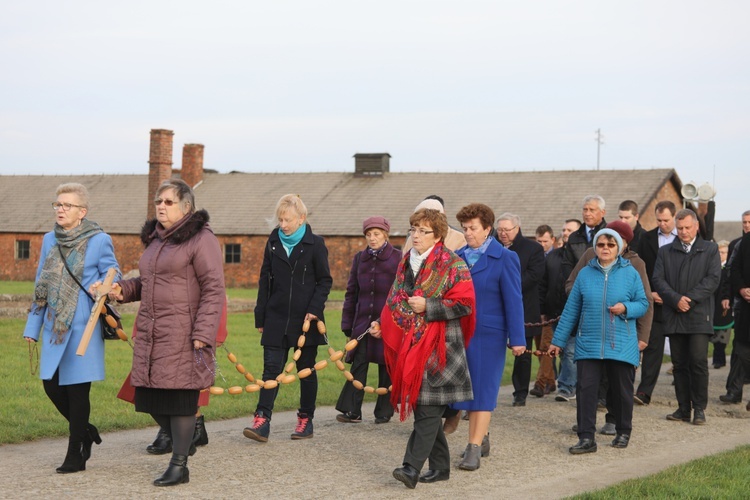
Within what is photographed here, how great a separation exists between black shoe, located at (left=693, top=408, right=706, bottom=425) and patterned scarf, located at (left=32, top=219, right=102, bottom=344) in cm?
638

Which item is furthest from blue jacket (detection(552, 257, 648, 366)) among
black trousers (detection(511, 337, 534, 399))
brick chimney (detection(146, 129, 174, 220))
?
brick chimney (detection(146, 129, 174, 220))

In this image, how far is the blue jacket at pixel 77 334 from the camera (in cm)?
717

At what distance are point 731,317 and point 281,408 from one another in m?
7.81

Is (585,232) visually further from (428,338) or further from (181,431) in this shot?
(181,431)

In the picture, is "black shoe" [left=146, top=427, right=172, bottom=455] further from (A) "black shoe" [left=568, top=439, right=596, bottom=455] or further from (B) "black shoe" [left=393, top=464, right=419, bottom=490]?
(A) "black shoe" [left=568, top=439, right=596, bottom=455]

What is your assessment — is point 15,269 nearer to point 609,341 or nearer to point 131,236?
point 131,236

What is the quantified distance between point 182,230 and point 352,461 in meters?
2.36

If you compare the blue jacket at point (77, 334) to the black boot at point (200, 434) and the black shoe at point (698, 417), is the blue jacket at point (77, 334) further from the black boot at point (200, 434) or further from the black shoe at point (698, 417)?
the black shoe at point (698, 417)

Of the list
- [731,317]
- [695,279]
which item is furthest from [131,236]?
[695,279]

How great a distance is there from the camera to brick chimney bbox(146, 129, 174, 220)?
151 ft

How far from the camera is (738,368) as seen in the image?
39.2 feet

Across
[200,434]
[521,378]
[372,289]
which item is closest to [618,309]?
[372,289]

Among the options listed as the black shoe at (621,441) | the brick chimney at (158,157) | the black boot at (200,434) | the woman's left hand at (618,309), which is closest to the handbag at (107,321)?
the black boot at (200,434)

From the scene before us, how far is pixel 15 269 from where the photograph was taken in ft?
169
